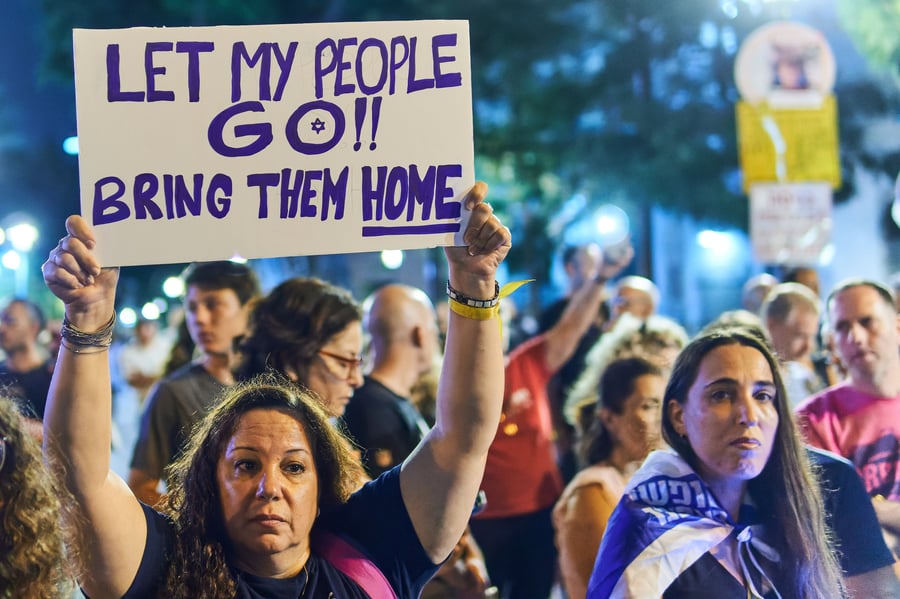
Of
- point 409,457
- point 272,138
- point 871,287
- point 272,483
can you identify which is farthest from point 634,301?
point 272,483

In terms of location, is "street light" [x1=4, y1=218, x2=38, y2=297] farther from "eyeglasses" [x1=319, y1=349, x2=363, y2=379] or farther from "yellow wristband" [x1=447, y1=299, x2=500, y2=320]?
"yellow wristband" [x1=447, y1=299, x2=500, y2=320]

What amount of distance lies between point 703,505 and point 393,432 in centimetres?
148

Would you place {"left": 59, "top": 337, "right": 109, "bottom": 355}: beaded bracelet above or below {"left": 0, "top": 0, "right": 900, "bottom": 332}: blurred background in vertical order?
below

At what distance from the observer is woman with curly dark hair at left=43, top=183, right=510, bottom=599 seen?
2.12 meters

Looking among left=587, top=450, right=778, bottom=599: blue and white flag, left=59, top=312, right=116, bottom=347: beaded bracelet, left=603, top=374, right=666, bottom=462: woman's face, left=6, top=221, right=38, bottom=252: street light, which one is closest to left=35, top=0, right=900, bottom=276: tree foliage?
left=6, top=221, right=38, bottom=252: street light

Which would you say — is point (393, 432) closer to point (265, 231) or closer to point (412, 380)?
point (412, 380)

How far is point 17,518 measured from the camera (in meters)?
2.12

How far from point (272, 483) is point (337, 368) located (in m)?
1.39

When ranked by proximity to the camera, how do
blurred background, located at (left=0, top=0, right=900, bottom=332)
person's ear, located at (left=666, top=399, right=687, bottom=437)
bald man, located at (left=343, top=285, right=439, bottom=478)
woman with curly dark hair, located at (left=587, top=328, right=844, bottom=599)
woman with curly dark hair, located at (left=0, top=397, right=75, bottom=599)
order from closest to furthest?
woman with curly dark hair, located at (left=0, top=397, right=75, bottom=599)
woman with curly dark hair, located at (left=587, top=328, right=844, bottom=599)
person's ear, located at (left=666, top=399, right=687, bottom=437)
bald man, located at (left=343, top=285, right=439, bottom=478)
blurred background, located at (left=0, top=0, right=900, bottom=332)

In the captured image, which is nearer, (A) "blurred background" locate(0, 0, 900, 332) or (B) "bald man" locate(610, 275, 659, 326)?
(B) "bald man" locate(610, 275, 659, 326)

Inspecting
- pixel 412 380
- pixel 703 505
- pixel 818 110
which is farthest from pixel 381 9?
pixel 703 505

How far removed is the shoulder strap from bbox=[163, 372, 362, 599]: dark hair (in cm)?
10

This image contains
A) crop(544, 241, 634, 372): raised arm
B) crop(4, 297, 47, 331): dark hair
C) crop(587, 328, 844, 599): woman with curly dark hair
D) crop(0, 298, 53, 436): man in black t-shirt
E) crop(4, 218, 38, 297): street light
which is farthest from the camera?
crop(4, 218, 38, 297): street light

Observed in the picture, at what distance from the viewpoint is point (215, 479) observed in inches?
93.0
